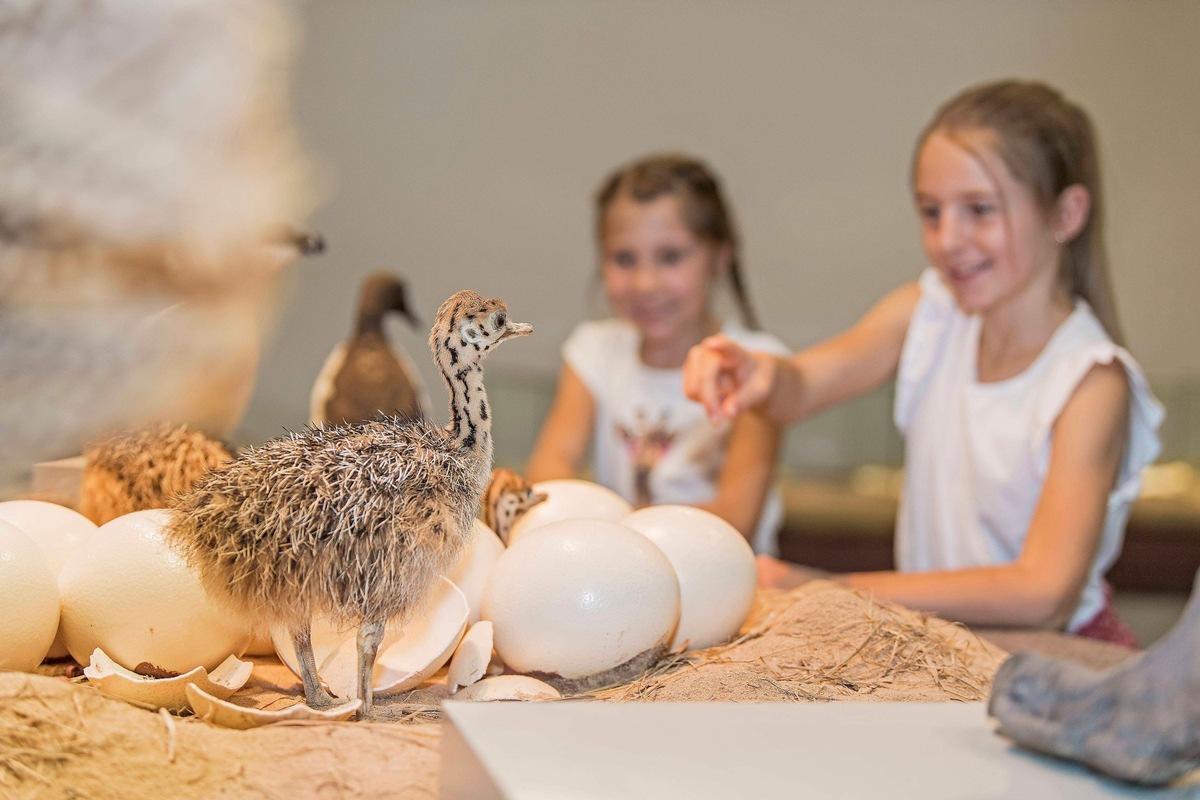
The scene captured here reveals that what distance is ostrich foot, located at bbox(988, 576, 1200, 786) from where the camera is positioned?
1.78 ft

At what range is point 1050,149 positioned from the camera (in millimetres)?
1607

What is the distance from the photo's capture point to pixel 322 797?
66 cm

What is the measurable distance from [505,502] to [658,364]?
1.08m

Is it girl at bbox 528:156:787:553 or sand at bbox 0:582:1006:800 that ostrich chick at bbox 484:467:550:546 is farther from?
girl at bbox 528:156:787:553

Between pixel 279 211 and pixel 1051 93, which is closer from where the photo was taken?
pixel 279 211

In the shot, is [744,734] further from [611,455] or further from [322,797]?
[611,455]

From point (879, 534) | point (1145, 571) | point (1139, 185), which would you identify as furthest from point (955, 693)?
point (1139, 185)

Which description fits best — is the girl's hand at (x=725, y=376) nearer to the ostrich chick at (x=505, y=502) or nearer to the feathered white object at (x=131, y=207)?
the ostrich chick at (x=505, y=502)

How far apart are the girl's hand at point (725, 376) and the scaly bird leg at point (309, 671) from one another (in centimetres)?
63

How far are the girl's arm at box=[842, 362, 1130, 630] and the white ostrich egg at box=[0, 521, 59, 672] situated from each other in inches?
35.2

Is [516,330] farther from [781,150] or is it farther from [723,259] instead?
[781,150]

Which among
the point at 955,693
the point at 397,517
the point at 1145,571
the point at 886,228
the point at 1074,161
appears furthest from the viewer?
the point at 886,228

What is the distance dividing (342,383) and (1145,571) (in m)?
2.57

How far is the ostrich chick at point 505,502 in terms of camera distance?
109 cm
